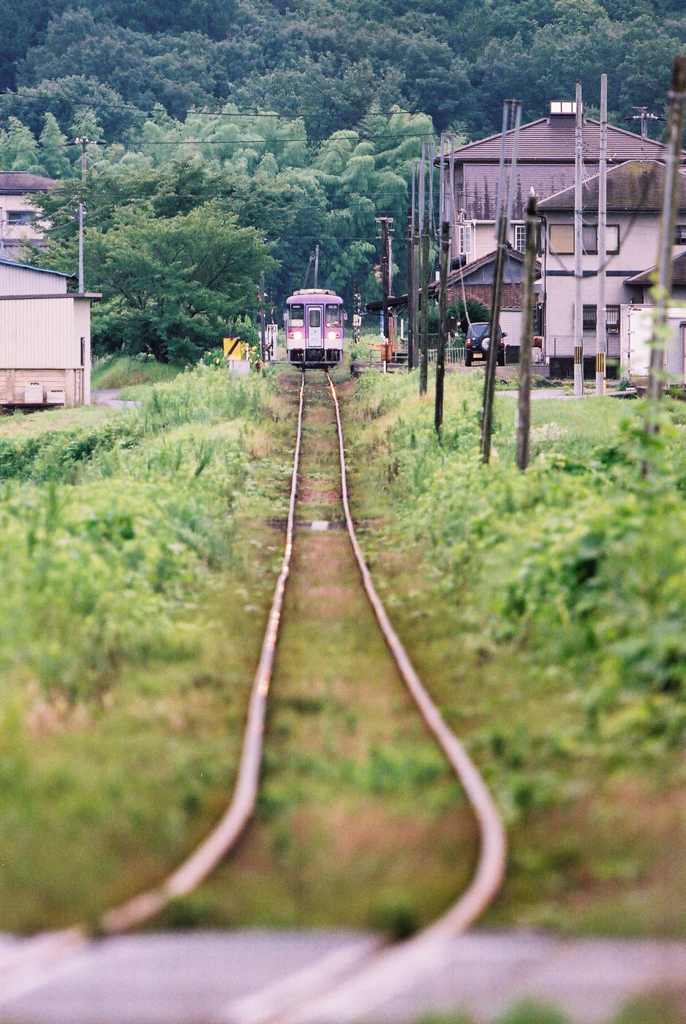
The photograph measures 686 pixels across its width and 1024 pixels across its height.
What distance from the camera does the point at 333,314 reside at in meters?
45.2

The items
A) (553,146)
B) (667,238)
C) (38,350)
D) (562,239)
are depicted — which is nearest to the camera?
(667,238)

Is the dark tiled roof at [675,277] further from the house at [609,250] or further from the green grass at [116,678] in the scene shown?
the green grass at [116,678]

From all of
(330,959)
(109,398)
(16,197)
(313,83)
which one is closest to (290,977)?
(330,959)

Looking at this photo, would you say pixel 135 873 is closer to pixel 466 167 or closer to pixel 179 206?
pixel 179 206

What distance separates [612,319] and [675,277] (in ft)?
13.7

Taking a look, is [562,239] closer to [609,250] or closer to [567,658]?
[609,250]

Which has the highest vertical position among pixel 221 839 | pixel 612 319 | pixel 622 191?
pixel 622 191

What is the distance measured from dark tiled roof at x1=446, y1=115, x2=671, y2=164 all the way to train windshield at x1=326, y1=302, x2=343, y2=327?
2509 centimetres

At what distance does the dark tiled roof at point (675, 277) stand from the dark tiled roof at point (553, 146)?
23.5 m

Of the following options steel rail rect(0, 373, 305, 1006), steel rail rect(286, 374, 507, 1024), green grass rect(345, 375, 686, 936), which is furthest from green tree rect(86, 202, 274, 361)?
steel rail rect(286, 374, 507, 1024)

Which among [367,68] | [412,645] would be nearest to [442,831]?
[412,645]

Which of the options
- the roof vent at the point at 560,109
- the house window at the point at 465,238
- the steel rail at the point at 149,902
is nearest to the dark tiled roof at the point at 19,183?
the house window at the point at 465,238

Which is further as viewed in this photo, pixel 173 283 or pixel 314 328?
pixel 173 283

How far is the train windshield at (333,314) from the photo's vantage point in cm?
4497
